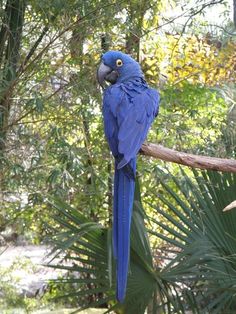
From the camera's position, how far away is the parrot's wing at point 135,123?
6.20 ft

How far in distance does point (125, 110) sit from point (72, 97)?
1.20 metres

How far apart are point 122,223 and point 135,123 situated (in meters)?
0.36

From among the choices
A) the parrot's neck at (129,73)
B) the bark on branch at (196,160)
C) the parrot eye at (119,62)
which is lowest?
the bark on branch at (196,160)

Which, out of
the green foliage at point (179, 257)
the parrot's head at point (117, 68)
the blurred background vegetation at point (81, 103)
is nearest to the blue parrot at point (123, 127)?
the parrot's head at point (117, 68)

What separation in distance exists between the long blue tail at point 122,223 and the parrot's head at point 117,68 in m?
0.41

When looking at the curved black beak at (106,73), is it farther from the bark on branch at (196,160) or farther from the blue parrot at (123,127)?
the bark on branch at (196,160)

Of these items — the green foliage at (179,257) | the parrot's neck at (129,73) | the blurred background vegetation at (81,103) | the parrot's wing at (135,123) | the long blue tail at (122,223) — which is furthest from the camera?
the blurred background vegetation at (81,103)

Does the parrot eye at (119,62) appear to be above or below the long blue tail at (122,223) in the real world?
above

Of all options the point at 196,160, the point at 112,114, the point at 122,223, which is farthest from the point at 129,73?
the point at 122,223

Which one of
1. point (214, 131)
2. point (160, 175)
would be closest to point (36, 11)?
point (160, 175)

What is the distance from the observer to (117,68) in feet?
7.05

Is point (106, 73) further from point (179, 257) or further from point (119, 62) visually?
point (179, 257)

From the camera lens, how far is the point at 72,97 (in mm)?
3137

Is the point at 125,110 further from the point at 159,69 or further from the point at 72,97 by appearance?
the point at 159,69
